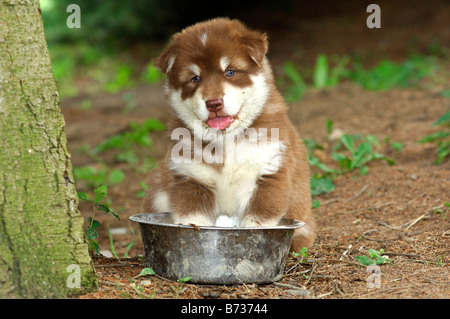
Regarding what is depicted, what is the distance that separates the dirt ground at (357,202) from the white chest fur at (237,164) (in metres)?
0.65

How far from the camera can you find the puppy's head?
3637mm

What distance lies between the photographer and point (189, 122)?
12.6 ft

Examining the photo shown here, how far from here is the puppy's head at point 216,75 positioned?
3.64m

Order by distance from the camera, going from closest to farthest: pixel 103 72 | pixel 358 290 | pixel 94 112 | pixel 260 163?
pixel 358 290, pixel 260 163, pixel 94 112, pixel 103 72

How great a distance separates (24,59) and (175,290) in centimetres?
154

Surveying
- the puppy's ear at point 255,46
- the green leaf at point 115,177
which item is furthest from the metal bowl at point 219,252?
the green leaf at point 115,177

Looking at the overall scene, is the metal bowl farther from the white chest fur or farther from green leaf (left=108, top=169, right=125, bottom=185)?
green leaf (left=108, top=169, right=125, bottom=185)

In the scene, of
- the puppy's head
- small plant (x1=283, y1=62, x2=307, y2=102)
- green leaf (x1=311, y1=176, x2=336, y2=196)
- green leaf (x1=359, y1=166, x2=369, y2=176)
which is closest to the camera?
the puppy's head

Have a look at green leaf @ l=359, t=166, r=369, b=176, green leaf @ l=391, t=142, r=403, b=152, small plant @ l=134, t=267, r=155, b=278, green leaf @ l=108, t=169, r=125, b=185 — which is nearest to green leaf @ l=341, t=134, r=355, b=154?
green leaf @ l=359, t=166, r=369, b=176

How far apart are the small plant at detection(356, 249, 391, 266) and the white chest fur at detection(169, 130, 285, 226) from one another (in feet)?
2.69

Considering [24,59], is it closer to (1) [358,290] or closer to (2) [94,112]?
(1) [358,290]

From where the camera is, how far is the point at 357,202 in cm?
522

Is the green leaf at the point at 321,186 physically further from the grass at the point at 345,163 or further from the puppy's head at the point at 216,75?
the puppy's head at the point at 216,75

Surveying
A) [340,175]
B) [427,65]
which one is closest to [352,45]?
[427,65]
